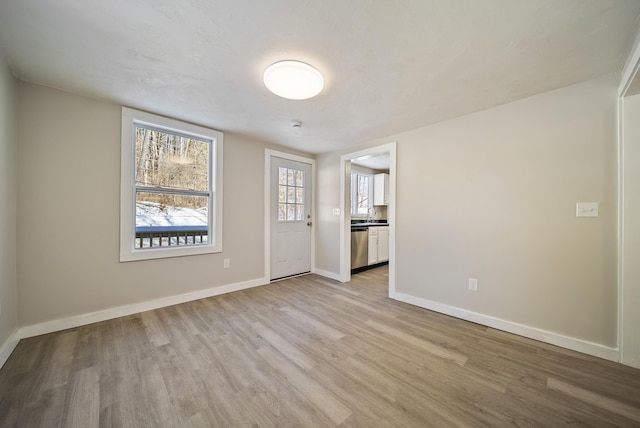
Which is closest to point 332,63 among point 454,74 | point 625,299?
point 454,74

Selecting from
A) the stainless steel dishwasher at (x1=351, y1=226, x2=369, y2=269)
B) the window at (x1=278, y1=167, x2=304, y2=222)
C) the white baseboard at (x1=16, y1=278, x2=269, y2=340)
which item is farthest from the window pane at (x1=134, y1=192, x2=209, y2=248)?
the stainless steel dishwasher at (x1=351, y1=226, x2=369, y2=269)

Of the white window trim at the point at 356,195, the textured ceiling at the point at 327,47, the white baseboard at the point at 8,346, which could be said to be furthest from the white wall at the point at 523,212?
the white baseboard at the point at 8,346

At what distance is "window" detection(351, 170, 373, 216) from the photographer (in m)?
5.60

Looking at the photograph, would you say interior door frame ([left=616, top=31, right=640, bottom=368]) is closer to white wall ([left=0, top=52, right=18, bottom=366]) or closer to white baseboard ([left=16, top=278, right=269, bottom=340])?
white baseboard ([left=16, top=278, right=269, bottom=340])

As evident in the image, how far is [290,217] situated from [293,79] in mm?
2601

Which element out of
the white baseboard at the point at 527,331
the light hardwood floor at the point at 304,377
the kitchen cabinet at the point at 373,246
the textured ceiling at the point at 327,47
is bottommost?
the light hardwood floor at the point at 304,377

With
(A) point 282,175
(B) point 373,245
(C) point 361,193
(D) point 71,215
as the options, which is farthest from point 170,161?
(C) point 361,193

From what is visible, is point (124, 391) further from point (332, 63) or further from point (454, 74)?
point (454, 74)

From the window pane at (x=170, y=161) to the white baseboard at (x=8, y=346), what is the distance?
5.30ft

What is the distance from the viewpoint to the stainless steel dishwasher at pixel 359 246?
429 centimetres

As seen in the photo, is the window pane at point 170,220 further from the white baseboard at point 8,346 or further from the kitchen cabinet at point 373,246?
the kitchen cabinet at point 373,246

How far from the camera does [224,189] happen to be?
3.28 m

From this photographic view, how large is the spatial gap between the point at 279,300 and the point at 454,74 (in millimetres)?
3006

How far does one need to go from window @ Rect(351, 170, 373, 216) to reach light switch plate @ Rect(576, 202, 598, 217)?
386 centimetres
